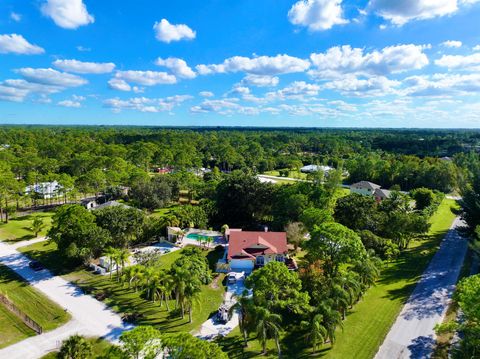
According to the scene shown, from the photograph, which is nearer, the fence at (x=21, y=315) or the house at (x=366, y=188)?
the fence at (x=21, y=315)

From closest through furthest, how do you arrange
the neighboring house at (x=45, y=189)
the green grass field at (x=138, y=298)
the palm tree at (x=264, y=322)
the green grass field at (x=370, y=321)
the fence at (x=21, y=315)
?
the palm tree at (x=264, y=322) → the green grass field at (x=370, y=321) → the fence at (x=21, y=315) → the green grass field at (x=138, y=298) → the neighboring house at (x=45, y=189)

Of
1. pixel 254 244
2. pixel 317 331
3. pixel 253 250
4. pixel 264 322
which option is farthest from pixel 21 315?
pixel 317 331

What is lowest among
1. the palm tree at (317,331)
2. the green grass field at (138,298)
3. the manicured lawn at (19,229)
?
the manicured lawn at (19,229)

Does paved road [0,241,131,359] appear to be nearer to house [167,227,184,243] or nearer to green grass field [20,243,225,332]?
green grass field [20,243,225,332]

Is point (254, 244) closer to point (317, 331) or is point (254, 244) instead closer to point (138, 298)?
point (138, 298)

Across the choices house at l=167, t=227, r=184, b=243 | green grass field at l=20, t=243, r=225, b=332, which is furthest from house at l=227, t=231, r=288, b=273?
house at l=167, t=227, r=184, b=243

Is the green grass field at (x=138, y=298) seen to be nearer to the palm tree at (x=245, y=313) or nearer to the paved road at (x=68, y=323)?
the paved road at (x=68, y=323)

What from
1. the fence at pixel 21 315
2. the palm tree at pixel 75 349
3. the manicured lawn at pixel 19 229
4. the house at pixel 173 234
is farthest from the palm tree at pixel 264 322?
the manicured lawn at pixel 19 229
